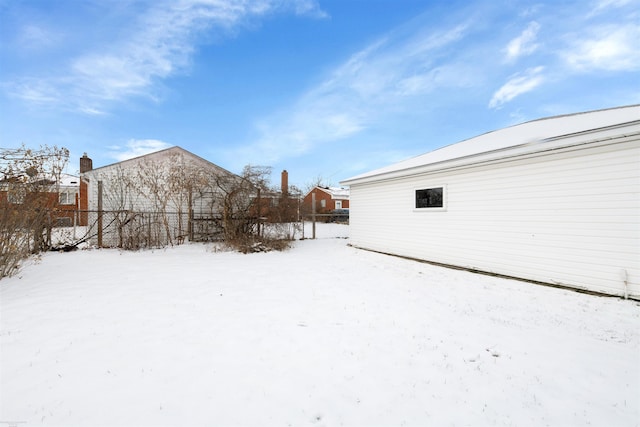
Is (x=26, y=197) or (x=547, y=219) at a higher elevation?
(x=26, y=197)

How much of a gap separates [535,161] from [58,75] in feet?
43.8

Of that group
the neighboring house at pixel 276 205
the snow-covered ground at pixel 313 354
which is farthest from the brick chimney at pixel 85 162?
the snow-covered ground at pixel 313 354

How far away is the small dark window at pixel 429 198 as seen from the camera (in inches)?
304

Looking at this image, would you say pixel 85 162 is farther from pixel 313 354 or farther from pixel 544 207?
pixel 544 207

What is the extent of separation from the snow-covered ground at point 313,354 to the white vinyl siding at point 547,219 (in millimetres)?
567

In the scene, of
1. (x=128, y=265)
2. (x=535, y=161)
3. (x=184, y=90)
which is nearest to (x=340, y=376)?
(x=535, y=161)

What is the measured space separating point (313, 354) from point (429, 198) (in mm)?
6275

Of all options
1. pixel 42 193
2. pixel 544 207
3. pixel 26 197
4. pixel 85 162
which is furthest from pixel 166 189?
pixel 85 162

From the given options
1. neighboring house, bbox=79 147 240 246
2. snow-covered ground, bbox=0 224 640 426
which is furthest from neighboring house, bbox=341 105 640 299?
neighboring house, bbox=79 147 240 246

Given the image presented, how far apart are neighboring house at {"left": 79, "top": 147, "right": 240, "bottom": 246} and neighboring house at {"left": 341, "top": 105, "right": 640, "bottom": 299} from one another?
23.7 ft

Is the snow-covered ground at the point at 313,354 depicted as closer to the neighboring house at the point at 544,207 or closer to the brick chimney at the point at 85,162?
the neighboring house at the point at 544,207

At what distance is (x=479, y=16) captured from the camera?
333 inches

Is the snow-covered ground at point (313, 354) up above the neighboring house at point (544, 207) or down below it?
below

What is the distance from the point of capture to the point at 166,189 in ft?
37.8
